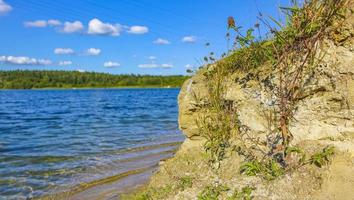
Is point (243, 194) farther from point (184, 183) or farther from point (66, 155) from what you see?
point (66, 155)

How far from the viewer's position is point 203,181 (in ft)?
18.6

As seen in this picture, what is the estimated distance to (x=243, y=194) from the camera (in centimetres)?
499

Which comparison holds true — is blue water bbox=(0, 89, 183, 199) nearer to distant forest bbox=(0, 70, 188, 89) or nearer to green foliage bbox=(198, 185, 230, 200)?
green foliage bbox=(198, 185, 230, 200)

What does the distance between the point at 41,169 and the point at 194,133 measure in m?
6.10

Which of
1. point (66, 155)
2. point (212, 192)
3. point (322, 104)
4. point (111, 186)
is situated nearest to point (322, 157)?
point (322, 104)

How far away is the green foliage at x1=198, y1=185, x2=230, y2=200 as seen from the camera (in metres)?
5.11

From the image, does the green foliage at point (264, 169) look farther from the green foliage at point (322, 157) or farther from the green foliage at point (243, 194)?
the green foliage at point (322, 157)

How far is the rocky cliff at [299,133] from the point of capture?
16.1ft

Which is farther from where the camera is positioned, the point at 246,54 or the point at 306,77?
the point at 246,54

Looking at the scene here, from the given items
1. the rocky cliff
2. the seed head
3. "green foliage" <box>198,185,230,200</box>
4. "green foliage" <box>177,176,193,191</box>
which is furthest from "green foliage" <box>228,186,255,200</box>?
the seed head

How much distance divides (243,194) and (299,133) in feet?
3.95

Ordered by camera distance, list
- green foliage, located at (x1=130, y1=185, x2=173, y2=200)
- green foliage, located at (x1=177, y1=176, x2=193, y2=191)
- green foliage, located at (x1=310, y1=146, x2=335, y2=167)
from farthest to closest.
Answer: green foliage, located at (x1=130, y1=185, x2=173, y2=200)
green foliage, located at (x1=177, y1=176, x2=193, y2=191)
green foliage, located at (x1=310, y1=146, x2=335, y2=167)

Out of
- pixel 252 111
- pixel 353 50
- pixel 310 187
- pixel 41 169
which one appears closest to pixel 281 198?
pixel 310 187

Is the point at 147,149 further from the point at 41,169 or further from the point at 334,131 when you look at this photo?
the point at 334,131
